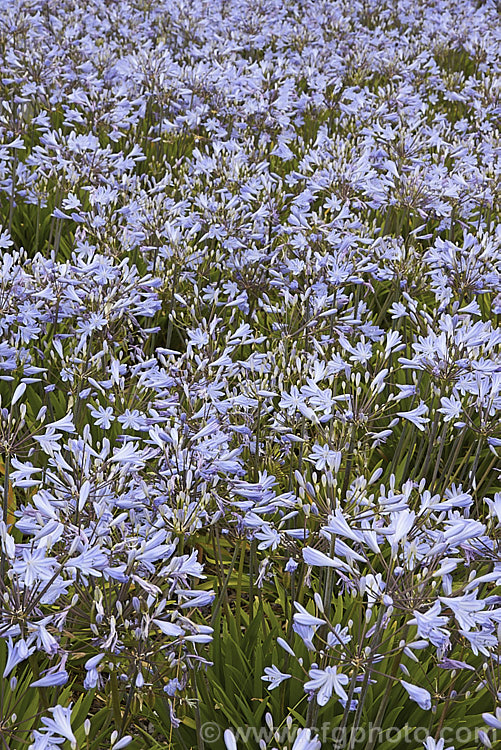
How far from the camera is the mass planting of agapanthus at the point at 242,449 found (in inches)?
72.4

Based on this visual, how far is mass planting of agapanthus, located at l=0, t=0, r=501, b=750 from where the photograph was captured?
184cm

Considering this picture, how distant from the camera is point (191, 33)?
10.1 m

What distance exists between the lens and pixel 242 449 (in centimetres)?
268

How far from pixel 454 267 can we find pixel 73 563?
2.82m

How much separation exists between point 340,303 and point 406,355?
2.01 feet

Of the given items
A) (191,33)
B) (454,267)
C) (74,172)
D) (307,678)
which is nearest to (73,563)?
(307,678)

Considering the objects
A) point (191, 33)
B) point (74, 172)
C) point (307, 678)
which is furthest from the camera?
point (191, 33)

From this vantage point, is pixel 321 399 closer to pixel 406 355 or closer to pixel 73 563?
pixel 73 563

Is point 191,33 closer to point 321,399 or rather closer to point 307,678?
point 321,399

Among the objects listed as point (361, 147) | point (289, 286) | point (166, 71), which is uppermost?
point (166, 71)

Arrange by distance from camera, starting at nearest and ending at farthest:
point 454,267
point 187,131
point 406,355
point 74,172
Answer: point 454,267, point 406,355, point 74,172, point 187,131

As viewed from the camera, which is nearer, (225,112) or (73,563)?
(73,563)

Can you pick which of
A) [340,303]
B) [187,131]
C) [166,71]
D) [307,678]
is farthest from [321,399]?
[166,71]

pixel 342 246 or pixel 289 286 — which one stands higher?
pixel 342 246
